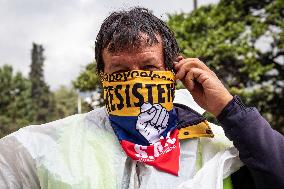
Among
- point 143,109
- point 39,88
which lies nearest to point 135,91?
point 143,109

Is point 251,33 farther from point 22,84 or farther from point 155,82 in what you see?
point 22,84

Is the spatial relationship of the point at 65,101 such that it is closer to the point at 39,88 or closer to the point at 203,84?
the point at 39,88

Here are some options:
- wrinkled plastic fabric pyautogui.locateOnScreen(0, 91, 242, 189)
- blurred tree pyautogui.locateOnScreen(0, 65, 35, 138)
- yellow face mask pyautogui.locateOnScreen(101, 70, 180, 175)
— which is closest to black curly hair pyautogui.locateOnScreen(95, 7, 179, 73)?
yellow face mask pyautogui.locateOnScreen(101, 70, 180, 175)

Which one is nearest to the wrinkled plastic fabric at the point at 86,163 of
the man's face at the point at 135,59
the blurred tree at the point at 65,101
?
the man's face at the point at 135,59

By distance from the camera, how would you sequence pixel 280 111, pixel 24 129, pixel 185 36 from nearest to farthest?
pixel 24 129 < pixel 185 36 < pixel 280 111

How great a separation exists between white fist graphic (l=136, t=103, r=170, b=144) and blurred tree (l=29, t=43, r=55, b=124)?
6657 centimetres

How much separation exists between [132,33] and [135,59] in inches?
4.5

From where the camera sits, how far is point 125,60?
209 centimetres

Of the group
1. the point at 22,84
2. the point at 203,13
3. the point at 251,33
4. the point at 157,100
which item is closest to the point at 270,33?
the point at 251,33

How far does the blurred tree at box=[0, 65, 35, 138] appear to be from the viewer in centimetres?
4372

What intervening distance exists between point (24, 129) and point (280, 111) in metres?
17.5

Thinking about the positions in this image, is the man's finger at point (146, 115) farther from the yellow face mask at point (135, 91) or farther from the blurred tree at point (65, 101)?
the blurred tree at point (65, 101)

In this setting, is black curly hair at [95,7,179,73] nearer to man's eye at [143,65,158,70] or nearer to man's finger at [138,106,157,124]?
man's eye at [143,65,158,70]

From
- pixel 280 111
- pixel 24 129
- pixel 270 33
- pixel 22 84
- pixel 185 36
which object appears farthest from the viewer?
pixel 22 84
